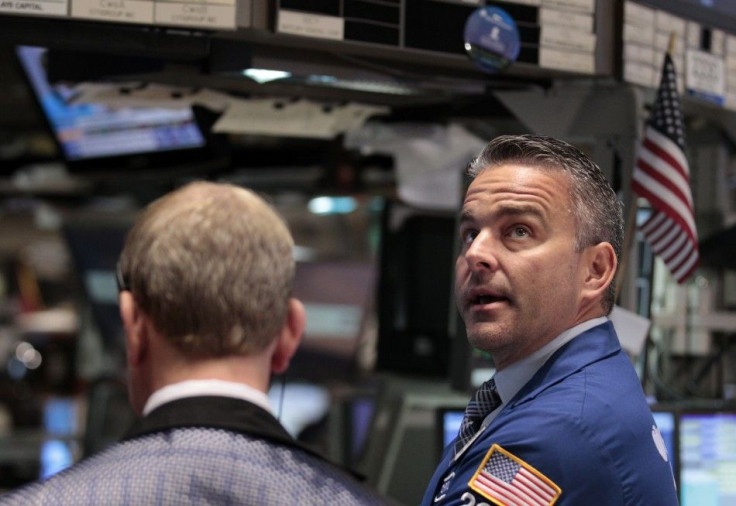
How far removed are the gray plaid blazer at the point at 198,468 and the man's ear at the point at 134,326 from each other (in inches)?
3.4

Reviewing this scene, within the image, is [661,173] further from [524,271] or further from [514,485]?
[514,485]

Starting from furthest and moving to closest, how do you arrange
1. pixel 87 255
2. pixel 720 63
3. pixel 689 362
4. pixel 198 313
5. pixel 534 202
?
pixel 87 255 → pixel 689 362 → pixel 720 63 → pixel 534 202 → pixel 198 313

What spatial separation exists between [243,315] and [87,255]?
467 cm

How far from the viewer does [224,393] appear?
1320 millimetres

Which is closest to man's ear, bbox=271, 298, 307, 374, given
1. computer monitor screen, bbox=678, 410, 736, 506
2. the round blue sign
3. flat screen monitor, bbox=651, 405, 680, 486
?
the round blue sign

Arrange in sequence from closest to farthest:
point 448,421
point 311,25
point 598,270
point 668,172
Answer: point 598,270 < point 311,25 < point 668,172 < point 448,421

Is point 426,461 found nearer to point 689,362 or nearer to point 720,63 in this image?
point 689,362

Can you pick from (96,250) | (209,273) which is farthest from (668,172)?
(96,250)

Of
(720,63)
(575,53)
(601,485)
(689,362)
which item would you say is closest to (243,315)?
(601,485)

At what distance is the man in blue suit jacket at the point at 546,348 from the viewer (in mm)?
1682

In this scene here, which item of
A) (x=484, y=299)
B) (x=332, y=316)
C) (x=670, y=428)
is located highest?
(x=484, y=299)

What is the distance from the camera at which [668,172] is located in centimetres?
317

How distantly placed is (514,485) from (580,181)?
54 centimetres

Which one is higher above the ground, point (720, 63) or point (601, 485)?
point (720, 63)
